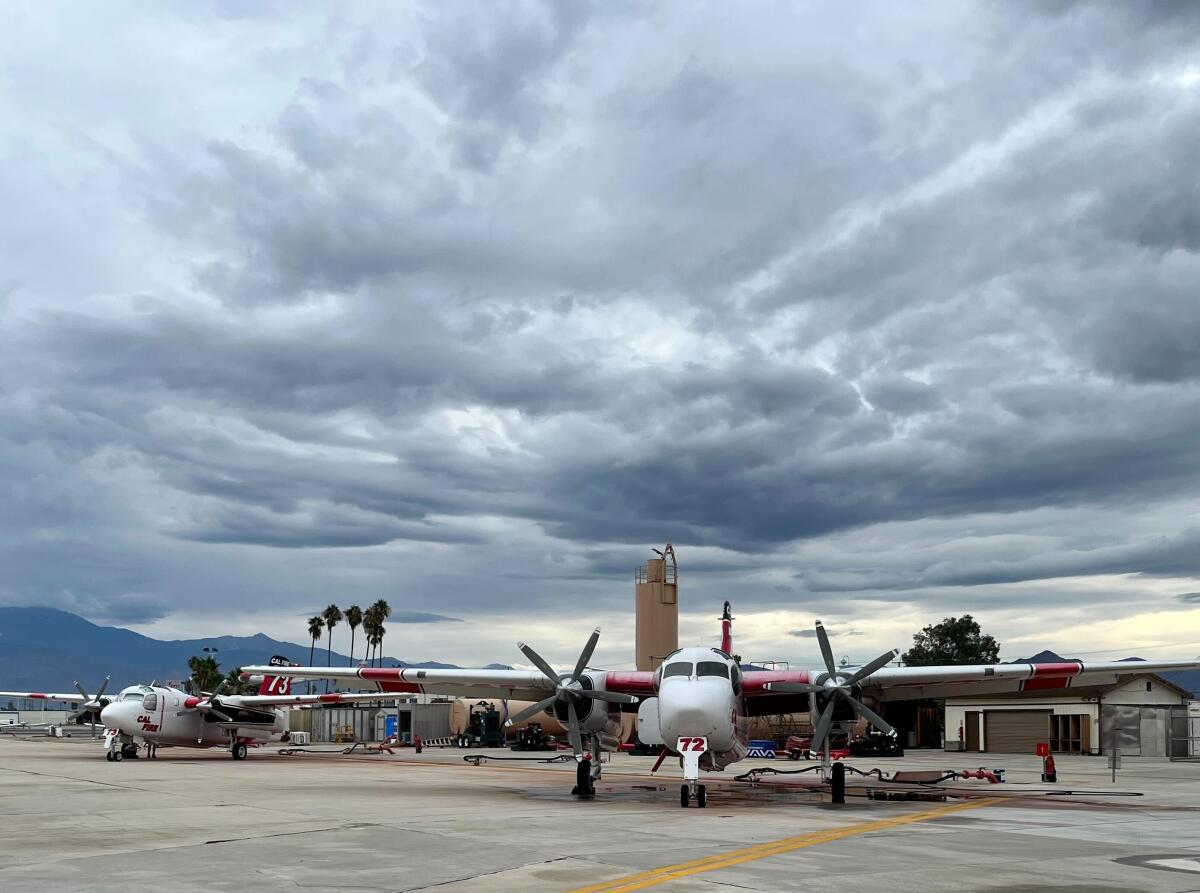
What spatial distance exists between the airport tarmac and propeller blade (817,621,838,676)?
3.59 metres

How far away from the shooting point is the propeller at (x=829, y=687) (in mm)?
28078

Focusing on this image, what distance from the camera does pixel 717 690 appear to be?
2584cm

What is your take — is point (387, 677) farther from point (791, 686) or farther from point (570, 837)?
point (570, 837)

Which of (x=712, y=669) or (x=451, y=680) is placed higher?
(x=712, y=669)

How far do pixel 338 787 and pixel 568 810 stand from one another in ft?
34.4

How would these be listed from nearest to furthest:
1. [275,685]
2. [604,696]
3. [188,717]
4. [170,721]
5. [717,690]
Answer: [717,690] < [604,696] < [170,721] < [188,717] < [275,685]

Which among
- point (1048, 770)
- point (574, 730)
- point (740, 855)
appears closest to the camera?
point (740, 855)

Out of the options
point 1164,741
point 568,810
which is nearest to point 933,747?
point 1164,741

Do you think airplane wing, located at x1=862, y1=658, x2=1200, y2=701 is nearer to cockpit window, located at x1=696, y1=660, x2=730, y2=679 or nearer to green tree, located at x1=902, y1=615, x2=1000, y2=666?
cockpit window, located at x1=696, y1=660, x2=730, y2=679

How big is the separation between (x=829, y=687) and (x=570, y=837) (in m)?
12.1

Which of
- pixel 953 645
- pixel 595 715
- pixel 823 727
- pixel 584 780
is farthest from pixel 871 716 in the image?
pixel 953 645

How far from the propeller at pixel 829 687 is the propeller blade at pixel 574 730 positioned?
5.39 meters

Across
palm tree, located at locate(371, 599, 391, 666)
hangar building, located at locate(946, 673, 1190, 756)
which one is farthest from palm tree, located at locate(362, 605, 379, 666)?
hangar building, located at locate(946, 673, 1190, 756)

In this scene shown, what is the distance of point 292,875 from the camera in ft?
43.9
